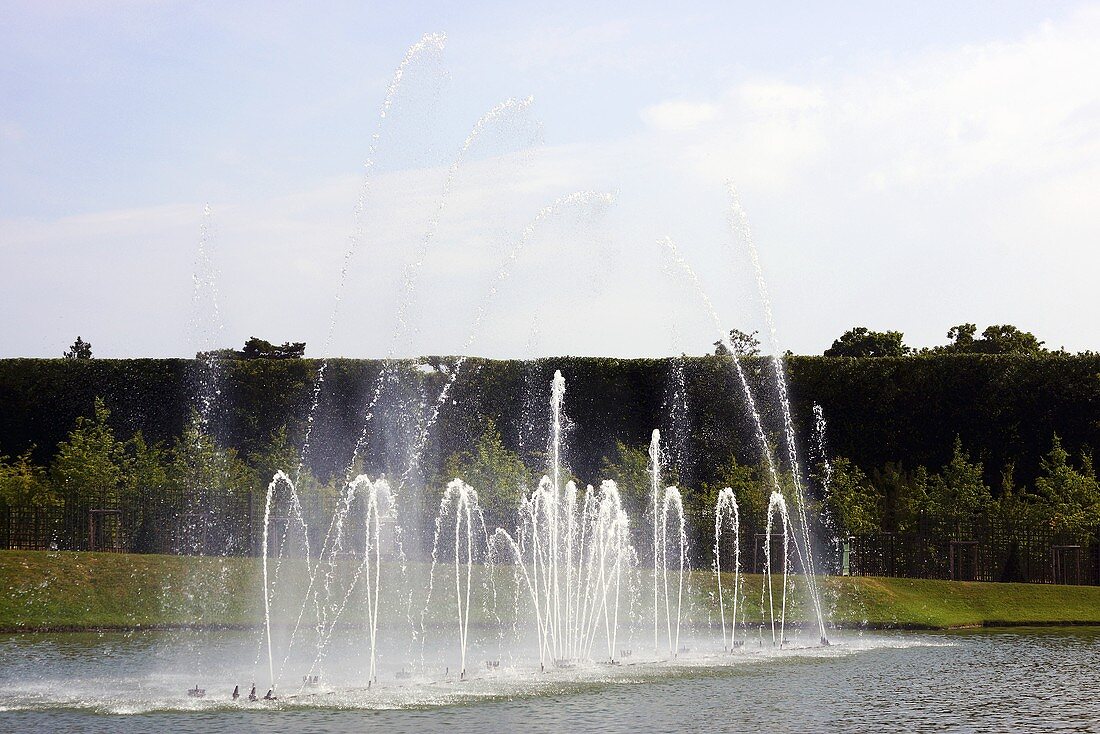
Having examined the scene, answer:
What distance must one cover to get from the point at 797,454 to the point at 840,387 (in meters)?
2.93

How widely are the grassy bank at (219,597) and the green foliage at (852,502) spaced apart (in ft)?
11.9

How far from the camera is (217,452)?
127 ft

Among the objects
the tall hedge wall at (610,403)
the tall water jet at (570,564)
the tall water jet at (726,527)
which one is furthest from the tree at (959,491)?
the tall water jet at (570,564)

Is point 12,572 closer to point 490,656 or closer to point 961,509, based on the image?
point 490,656

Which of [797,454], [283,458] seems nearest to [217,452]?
[283,458]

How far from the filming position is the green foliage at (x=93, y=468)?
34.3 m

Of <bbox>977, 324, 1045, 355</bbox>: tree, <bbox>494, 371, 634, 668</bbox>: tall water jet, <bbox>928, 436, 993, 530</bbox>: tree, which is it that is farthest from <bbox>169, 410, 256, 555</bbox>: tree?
<bbox>977, 324, 1045, 355</bbox>: tree

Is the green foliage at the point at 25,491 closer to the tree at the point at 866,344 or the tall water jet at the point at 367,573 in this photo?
the tall water jet at the point at 367,573

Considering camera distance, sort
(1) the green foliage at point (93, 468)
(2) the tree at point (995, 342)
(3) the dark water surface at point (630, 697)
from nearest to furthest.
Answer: (3) the dark water surface at point (630, 697) < (1) the green foliage at point (93, 468) < (2) the tree at point (995, 342)

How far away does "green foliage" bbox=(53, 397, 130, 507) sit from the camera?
34312mm

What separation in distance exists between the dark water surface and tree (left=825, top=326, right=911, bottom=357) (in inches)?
1690

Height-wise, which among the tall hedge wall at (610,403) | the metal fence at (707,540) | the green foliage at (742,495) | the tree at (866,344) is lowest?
the metal fence at (707,540)

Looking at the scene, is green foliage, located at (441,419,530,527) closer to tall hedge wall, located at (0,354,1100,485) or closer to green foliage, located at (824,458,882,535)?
tall hedge wall, located at (0,354,1100,485)

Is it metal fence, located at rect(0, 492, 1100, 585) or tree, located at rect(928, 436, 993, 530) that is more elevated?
tree, located at rect(928, 436, 993, 530)
